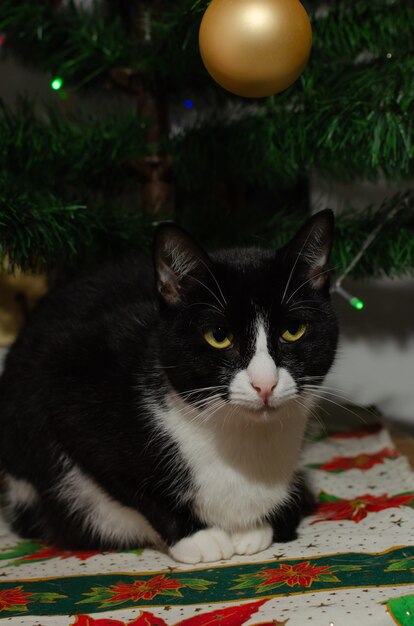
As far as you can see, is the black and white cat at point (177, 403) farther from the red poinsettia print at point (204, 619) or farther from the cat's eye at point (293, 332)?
the red poinsettia print at point (204, 619)

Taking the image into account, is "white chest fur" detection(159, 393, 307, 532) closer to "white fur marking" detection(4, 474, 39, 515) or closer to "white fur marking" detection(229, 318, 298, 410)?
"white fur marking" detection(229, 318, 298, 410)

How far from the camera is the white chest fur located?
1.00 m

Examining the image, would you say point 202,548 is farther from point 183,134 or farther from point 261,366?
point 183,134

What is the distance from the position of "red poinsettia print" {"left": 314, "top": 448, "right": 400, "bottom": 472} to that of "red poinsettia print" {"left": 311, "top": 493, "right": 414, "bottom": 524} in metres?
0.13

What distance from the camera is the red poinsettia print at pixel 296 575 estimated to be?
889mm

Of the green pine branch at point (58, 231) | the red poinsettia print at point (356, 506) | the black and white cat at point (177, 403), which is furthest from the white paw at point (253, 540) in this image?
the green pine branch at point (58, 231)

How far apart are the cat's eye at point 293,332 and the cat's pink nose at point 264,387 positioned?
78 mm

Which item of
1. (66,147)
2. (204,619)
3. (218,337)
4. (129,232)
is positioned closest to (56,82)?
(66,147)

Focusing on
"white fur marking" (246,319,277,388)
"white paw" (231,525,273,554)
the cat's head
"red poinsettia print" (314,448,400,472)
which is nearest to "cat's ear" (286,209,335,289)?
the cat's head

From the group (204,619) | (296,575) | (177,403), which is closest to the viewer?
(204,619)

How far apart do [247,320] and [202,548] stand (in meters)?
0.30

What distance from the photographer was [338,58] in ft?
4.33

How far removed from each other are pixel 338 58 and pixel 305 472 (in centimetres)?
69

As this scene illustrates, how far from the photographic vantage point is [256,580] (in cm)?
92
